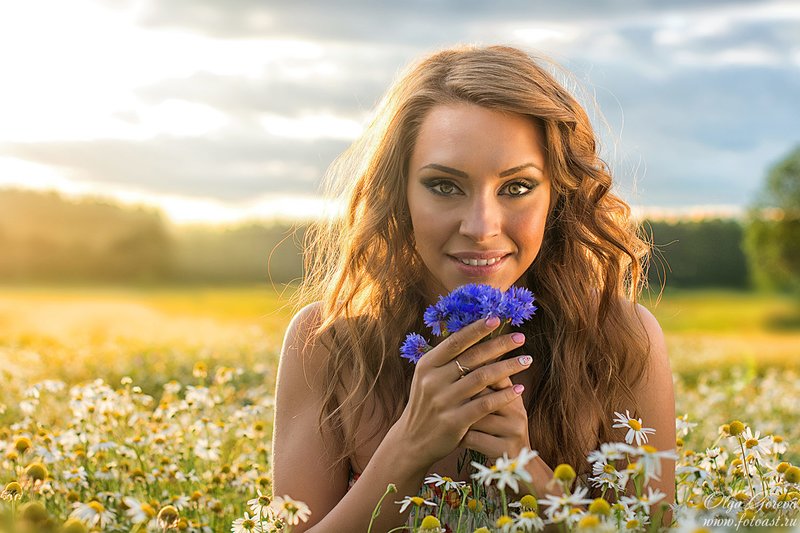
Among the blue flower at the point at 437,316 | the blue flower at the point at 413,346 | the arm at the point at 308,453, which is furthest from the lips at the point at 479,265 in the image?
the arm at the point at 308,453

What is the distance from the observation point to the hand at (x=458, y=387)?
94.7 inches

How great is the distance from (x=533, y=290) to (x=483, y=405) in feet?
3.84

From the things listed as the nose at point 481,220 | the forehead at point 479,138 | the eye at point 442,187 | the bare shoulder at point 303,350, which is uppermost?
the forehead at point 479,138

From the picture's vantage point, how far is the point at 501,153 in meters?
3.02

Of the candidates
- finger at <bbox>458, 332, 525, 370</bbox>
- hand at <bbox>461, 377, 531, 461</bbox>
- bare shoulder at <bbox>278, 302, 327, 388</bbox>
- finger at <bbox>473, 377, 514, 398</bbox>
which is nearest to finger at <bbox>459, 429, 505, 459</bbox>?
hand at <bbox>461, 377, 531, 461</bbox>

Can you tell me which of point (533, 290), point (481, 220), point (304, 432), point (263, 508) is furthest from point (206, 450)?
point (481, 220)

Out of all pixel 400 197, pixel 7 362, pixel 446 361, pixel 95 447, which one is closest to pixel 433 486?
pixel 446 361

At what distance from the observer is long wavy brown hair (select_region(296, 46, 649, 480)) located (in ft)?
11.1

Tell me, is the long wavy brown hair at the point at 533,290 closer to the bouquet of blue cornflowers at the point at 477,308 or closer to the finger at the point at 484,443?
the finger at the point at 484,443

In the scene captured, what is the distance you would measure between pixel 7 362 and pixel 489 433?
22.0 ft

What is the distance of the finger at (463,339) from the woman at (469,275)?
22.8 inches

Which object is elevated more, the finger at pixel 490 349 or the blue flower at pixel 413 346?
the finger at pixel 490 349

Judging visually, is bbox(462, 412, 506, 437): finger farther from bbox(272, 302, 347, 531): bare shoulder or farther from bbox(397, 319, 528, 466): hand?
bbox(272, 302, 347, 531): bare shoulder

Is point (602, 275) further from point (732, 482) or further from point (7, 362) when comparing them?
point (7, 362)
